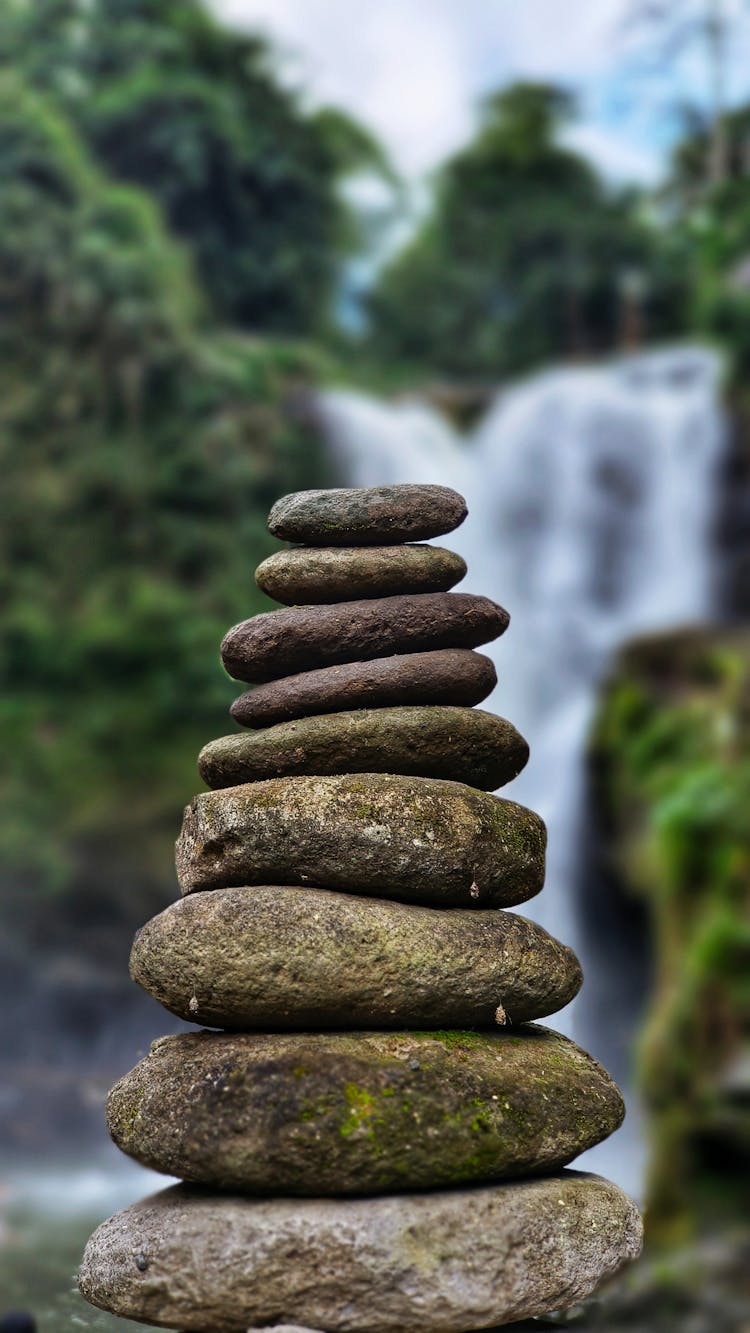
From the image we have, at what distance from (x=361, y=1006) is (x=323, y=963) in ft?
0.86

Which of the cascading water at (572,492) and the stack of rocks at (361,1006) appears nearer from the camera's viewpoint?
the stack of rocks at (361,1006)

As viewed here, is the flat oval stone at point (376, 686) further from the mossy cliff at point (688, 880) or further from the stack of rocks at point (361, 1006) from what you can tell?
the mossy cliff at point (688, 880)

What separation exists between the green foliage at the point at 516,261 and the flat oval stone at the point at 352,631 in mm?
32244

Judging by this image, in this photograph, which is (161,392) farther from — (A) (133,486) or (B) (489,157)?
(B) (489,157)

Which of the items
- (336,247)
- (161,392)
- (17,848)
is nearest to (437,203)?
(336,247)

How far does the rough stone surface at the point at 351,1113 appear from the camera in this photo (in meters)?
5.69

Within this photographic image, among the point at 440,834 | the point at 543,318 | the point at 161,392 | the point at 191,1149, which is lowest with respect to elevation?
the point at 191,1149

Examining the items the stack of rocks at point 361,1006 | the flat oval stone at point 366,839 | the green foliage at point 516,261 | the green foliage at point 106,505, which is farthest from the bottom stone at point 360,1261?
the green foliage at point 516,261

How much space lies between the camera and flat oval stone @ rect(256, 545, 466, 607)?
701 cm

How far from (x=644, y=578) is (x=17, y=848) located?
14419mm

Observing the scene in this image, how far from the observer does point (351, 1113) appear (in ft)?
18.7

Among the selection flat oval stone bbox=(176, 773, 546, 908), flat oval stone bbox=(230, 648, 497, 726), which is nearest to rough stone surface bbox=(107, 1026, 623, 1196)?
flat oval stone bbox=(176, 773, 546, 908)

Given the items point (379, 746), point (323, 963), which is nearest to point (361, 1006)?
point (323, 963)

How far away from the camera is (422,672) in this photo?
6.83 metres
